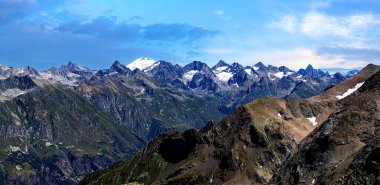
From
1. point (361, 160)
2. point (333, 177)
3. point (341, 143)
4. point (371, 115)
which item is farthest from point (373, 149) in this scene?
point (371, 115)

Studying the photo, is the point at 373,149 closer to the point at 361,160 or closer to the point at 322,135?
the point at 361,160

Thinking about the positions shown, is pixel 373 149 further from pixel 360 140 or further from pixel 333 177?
pixel 360 140

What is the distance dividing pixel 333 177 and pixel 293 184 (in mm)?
41223

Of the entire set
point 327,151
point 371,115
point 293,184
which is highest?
point 371,115

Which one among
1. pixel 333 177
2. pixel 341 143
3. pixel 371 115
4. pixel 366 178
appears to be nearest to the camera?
pixel 366 178

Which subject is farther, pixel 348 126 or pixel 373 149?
pixel 348 126

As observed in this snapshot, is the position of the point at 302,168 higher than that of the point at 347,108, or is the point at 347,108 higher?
the point at 347,108

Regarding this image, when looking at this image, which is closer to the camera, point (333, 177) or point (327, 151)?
point (333, 177)

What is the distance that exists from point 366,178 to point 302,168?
191ft

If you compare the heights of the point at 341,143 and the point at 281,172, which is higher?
the point at 341,143

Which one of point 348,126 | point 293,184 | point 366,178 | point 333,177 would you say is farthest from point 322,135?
point 366,178

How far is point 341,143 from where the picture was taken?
182 metres

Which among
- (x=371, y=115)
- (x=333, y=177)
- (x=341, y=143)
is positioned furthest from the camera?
(x=371, y=115)

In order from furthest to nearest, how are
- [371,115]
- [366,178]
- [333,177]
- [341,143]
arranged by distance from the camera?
[371,115] < [341,143] < [333,177] < [366,178]
